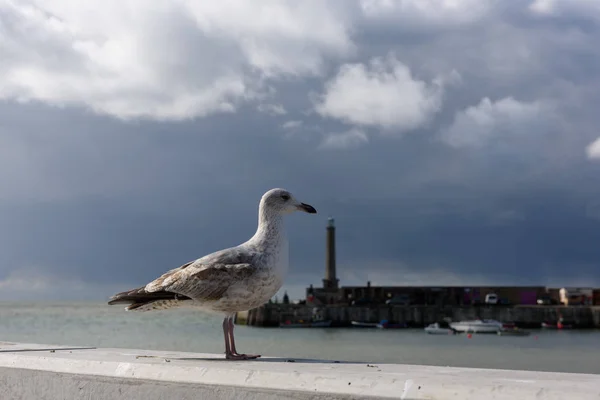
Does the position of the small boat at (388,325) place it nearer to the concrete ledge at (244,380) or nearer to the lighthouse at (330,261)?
the lighthouse at (330,261)

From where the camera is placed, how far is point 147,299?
5.66 meters

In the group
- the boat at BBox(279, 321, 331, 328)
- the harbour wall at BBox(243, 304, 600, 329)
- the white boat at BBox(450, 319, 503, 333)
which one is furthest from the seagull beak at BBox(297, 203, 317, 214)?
the harbour wall at BBox(243, 304, 600, 329)

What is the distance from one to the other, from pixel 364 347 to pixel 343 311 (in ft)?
87.7

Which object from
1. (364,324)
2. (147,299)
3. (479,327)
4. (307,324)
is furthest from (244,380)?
(364,324)

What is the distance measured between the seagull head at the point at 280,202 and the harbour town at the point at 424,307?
222 feet

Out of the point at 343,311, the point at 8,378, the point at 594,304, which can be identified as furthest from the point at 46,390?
the point at 594,304

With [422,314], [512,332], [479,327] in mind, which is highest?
[422,314]

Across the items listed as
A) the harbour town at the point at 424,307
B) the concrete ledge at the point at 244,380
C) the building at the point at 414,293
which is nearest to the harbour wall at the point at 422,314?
the harbour town at the point at 424,307

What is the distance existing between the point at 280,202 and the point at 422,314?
235 ft

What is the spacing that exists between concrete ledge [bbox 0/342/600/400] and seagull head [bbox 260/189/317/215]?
118 centimetres

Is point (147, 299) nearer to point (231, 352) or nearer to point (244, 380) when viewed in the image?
point (231, 352)

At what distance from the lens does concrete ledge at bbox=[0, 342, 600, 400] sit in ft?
11.9

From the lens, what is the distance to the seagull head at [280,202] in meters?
5.89

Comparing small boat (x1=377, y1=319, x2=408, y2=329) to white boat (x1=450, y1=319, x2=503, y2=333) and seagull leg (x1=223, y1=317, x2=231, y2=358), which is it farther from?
seagull leg (x1=223, y1=317, x2=231, y2=358)
